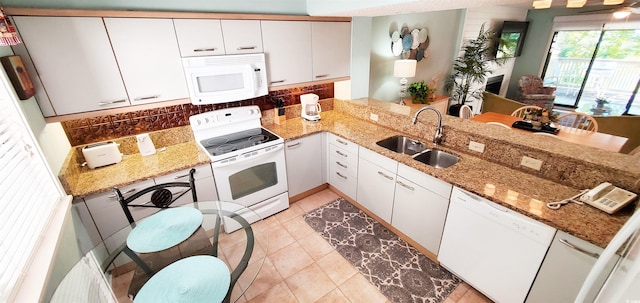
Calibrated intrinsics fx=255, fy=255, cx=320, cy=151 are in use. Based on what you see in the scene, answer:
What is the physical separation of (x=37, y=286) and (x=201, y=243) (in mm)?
661

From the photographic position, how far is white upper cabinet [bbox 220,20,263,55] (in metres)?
2.18

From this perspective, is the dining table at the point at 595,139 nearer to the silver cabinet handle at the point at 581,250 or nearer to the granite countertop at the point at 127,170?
the silver cabinet handle at the point at 581,250

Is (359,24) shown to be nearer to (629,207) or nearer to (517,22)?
(629,207)

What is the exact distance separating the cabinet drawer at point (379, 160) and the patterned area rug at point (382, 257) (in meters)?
0.69

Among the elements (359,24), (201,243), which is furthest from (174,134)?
(359,24)

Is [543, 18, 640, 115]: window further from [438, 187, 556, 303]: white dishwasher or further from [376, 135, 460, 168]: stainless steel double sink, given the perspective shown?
[438, 187, 556, 303]: white dishwasher

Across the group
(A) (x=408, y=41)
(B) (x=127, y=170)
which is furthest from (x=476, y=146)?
(B) (x=127, y=170)

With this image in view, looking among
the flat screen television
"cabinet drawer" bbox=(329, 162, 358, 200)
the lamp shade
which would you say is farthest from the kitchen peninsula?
the flat screen television

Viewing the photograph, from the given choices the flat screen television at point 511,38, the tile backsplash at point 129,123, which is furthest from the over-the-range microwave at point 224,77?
the flat screen television at point 511,38

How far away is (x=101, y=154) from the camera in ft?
6.57

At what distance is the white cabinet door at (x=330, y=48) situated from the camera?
2.69 m

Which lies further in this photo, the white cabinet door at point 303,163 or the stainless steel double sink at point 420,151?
the white cabinet door at point 303,163

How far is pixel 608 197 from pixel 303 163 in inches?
89.2

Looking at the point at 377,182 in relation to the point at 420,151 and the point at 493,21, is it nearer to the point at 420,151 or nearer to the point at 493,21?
the point at 420,151
